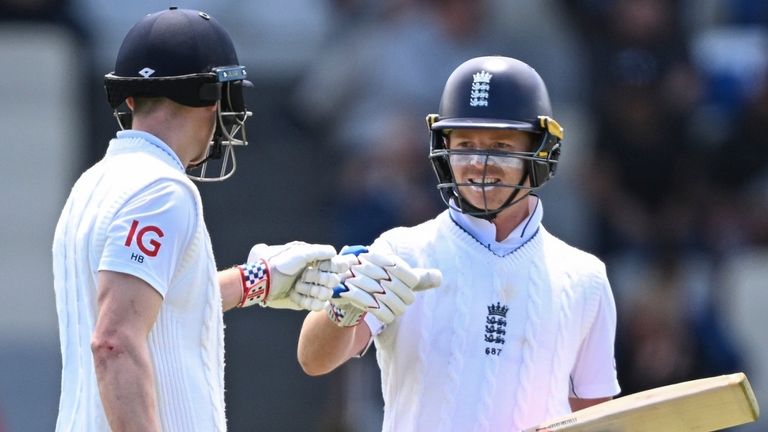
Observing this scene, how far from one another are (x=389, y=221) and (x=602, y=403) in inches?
137

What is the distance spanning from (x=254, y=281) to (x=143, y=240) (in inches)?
24.2

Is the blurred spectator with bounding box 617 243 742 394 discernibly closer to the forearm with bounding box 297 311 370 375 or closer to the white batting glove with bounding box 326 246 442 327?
the forearm with bounding box 297 311 370 375

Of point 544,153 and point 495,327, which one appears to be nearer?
point 495,327

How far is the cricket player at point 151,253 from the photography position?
8.41 ft

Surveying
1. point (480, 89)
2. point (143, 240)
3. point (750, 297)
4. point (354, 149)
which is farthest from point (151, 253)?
point (750, 297)

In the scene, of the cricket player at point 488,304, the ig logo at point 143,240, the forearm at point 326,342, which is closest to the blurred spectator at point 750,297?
the cricket player at point 488,304

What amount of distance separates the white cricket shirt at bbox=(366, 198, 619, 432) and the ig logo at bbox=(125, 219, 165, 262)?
74 centimetres

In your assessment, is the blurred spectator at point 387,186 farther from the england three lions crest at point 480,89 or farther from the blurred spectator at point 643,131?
the england three lions crest at point 480,89

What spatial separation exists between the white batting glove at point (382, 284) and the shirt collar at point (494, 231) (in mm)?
306

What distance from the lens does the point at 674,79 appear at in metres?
7.27

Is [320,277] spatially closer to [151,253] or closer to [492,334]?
[492,334]

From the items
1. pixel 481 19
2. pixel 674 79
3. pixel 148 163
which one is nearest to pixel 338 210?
pixel 481 19

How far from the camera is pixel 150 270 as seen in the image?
102 inches

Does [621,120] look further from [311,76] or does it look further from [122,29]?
[122,29]
